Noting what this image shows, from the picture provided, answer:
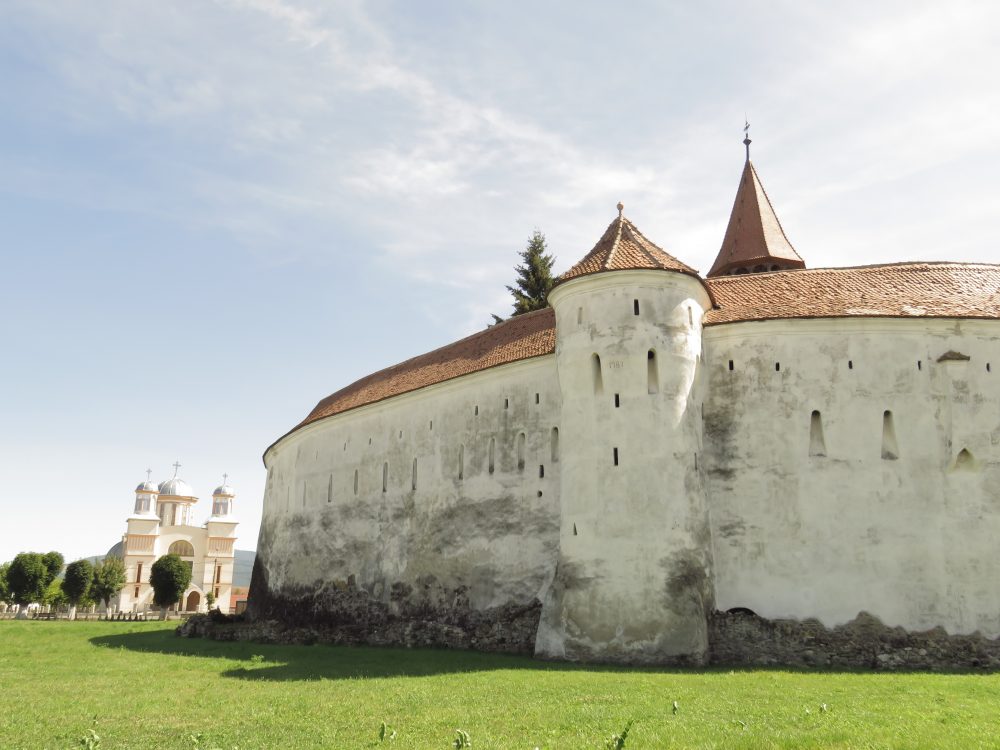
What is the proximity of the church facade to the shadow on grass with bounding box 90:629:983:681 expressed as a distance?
95 cm

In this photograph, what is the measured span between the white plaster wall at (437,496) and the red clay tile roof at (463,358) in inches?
12.7

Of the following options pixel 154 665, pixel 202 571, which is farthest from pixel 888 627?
pixel 202 571

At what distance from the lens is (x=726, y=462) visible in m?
19.6

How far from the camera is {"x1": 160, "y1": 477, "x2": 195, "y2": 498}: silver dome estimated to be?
3255 inches

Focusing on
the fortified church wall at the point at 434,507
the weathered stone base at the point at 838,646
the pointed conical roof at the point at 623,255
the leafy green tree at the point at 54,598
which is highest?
the pointed conical roof at the point at 623,255

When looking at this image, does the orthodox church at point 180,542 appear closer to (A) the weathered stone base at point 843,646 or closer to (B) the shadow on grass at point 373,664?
(B) the shadow on grass at point 373,664

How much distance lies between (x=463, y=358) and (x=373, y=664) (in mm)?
10235

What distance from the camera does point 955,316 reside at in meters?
19.4

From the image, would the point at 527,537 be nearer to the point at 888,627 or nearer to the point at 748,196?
the point at 888,627

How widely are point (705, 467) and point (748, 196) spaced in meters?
18.6

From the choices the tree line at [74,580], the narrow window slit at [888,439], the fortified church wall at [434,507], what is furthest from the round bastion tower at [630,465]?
the tree line at [74,580]

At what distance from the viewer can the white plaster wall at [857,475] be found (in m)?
18.1

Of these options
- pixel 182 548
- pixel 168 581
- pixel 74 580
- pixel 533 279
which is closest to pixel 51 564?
pixel 74 580

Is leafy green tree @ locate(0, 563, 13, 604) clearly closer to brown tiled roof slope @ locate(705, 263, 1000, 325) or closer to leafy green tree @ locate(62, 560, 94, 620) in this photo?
leafy green tree @ locate(62, 560, 94, 620)
